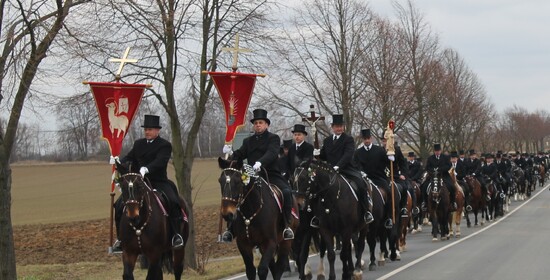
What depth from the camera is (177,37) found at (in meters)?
19.2

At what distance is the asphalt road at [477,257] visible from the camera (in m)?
14.4

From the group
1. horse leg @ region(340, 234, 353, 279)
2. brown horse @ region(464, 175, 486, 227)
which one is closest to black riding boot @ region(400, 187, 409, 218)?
horse leg @ region(340, 234, 353, 279)

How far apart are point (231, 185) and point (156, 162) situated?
140 cm

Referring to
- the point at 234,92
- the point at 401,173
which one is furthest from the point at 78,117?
the point at 401,173

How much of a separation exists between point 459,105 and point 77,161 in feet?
188

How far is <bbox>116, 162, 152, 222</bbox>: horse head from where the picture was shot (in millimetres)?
10352

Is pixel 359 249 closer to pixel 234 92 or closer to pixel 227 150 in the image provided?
pixel 234 92

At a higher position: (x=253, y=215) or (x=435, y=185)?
(x=253, y=215)

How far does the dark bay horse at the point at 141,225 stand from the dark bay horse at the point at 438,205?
1331cm

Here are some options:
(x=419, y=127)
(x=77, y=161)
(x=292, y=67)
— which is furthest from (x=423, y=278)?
(x=77, y=161)

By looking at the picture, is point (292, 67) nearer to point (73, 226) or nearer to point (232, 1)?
point (232, 1)

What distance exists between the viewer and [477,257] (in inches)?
683

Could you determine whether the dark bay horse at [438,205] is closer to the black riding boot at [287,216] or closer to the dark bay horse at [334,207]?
the dark bay horse at [334,207]

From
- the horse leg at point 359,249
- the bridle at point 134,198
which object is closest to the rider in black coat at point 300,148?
the horse leg at point 359,249
